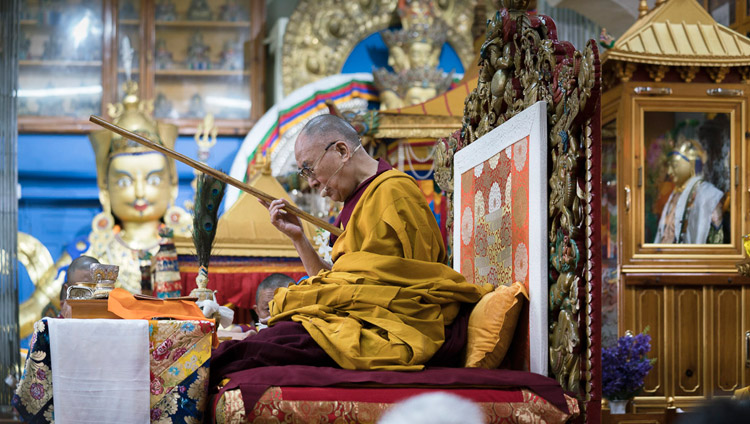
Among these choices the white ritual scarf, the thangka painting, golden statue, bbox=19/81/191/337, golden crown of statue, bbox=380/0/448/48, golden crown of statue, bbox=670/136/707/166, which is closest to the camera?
the white ritual scarf

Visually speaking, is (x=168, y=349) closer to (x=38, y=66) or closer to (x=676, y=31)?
(x=676, y=31)

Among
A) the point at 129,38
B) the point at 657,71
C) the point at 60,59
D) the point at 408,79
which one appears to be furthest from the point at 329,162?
the point at 60,59

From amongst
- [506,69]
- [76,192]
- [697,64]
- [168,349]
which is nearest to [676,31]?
[697,64]

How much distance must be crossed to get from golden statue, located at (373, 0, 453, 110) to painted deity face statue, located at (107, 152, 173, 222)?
2.23 metres

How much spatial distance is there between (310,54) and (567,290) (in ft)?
23.5

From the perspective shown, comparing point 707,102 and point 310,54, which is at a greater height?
point 310,54

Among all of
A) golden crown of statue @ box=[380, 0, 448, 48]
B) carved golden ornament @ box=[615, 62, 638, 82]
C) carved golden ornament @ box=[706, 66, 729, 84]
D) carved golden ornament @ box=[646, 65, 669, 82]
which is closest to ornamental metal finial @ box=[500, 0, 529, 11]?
carved golden ornament @ box=[615, 62, 638, 82]

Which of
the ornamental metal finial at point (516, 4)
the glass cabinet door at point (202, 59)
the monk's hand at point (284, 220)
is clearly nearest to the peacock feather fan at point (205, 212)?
the monk's hand at point (284, 220)

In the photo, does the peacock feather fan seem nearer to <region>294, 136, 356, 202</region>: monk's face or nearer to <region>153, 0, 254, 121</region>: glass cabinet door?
<region>294, 136, 356, 202</region>: monk's face

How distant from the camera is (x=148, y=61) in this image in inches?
383

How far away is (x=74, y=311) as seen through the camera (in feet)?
9.22

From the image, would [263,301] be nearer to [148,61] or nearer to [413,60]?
[413,60]

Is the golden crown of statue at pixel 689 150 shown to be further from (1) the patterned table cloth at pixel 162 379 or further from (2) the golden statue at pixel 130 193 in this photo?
(1) the patterned table cloth at pixel 162 379

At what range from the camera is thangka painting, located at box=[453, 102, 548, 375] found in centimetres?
303
